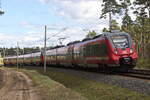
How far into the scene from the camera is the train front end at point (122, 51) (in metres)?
22.6

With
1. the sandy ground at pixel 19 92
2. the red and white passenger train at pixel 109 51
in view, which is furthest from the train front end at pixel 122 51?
the sandy ground at pixel 19 92

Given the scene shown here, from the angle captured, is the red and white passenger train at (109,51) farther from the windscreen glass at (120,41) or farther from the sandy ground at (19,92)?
the sandy ground at (19,92)

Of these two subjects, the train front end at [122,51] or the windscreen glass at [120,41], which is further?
the windscreen glass at [120,41]

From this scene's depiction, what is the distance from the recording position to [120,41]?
23547 millimetres

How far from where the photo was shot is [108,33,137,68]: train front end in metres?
22.6

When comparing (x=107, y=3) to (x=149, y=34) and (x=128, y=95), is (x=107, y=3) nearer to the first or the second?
(x=149, y=34)

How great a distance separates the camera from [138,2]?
47.0m

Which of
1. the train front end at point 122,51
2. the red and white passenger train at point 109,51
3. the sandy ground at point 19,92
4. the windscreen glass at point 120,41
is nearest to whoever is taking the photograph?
the sandy ground at point 19,92

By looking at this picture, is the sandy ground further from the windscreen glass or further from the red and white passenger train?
the windscreen glass

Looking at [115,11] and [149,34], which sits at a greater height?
[115,11]

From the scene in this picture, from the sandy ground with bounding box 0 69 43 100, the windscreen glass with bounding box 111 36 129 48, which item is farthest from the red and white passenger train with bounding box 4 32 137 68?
the sandy ground with bounding box 0 69 43 100

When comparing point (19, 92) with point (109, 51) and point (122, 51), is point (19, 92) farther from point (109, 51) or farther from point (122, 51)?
Answer: point (122, 51)

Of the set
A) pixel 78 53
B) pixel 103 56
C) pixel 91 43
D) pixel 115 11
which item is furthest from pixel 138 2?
pixel 103 56

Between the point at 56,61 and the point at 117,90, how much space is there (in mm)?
35861
